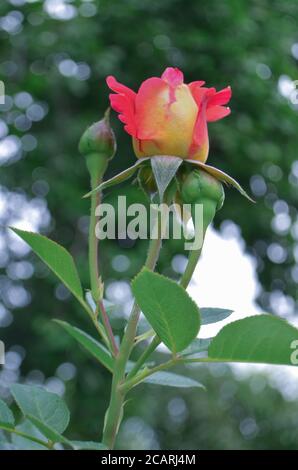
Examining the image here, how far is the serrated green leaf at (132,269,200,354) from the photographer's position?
36 cm

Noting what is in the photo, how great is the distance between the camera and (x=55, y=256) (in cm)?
42

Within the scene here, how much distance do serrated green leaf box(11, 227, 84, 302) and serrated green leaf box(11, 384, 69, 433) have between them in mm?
67

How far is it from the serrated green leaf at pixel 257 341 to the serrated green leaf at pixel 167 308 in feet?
0.05

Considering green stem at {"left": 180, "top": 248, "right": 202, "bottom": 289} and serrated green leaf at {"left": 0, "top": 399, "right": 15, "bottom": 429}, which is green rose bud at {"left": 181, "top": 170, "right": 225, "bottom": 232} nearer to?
green stem at {"left": 180, "top": 248, "right": 202, "bottom": 289}

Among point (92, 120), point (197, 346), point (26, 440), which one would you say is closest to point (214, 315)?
point (197, 346)

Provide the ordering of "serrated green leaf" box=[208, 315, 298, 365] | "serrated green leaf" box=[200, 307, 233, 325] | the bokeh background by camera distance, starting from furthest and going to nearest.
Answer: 1. the bokeh background
2. "serrated green leaf" box=[200, 307, 233, 325]
3. "serrated green leaf" box=[208, 315, 298, 365]

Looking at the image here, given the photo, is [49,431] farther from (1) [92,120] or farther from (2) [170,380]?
(1) [92,120]

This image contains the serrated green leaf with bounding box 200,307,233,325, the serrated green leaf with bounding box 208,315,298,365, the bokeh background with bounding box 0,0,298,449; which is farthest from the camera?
the bokeh background with bounding box 0,0,298,449

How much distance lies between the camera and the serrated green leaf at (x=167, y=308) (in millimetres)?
359

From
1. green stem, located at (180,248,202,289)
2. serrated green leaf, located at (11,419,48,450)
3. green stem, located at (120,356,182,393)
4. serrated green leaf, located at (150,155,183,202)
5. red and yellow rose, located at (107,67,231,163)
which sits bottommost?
serrated green leaf, located at (11,419,48,450)

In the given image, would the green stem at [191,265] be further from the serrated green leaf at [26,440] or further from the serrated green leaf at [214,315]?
the serrated green leaf at [26,440]

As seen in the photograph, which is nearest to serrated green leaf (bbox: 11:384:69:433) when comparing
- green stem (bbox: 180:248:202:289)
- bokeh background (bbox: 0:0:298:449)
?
green stem (bbox: 180:248:202:289)

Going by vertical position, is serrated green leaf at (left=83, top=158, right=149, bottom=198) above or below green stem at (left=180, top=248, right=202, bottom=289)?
above

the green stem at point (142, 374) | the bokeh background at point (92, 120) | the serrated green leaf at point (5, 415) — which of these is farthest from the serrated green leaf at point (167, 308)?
the bokeh background at point (92, 120)
